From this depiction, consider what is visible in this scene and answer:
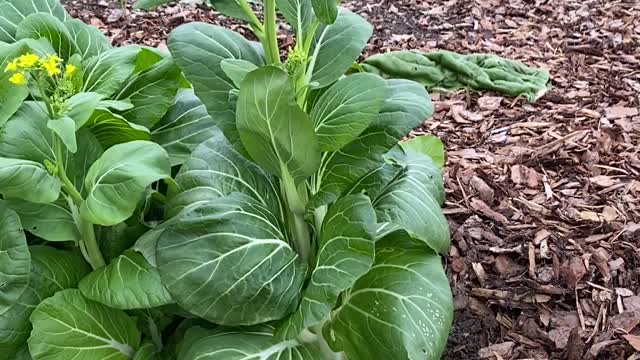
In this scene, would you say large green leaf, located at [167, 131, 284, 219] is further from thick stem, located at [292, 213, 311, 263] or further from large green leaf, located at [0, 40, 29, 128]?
large green leaf, located at [0, 40, 29, 128]

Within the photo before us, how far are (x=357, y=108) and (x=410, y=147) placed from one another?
32.5 inches

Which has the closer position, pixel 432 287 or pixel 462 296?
pixel 432 287

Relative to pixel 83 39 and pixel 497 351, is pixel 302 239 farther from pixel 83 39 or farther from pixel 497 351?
pixel 83 39

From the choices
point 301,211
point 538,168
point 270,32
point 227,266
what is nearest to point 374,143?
point 301,211

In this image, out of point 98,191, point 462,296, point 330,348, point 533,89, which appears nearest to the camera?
point 98,191

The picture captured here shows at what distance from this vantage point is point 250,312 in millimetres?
1998

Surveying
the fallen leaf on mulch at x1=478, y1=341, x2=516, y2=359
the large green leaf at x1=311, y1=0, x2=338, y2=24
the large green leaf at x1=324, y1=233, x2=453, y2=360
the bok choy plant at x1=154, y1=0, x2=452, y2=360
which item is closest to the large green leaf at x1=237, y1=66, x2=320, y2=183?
the bok choy plant at x1=154, y1=0, x2=452, y2=360

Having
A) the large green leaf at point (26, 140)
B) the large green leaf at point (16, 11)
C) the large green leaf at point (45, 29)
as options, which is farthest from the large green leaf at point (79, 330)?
the large green leaf at point (16, 11)

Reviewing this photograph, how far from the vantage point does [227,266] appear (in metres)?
1.98

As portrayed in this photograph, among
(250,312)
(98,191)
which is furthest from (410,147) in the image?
(98,191)

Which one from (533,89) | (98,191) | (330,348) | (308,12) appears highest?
(308,12)

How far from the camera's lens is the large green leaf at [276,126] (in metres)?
1.81

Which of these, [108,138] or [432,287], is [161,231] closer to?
[108,138]

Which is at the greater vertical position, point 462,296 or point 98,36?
point 98,36
